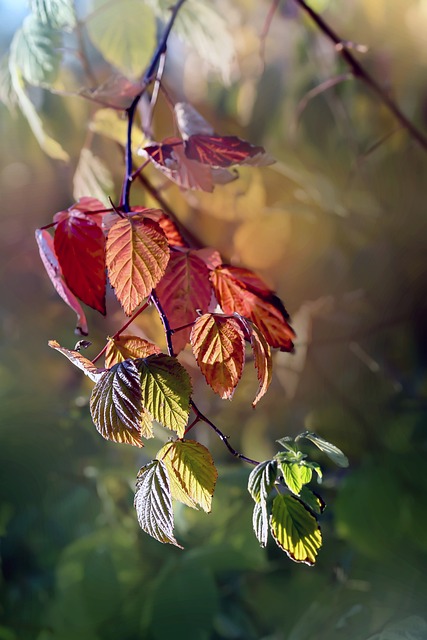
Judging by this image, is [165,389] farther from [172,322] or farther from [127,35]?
[127,35]

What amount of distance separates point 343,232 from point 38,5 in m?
0.21

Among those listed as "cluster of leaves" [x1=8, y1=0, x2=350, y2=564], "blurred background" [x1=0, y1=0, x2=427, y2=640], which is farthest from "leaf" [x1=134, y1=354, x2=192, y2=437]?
"blurred background" [x1=0, y1=0, x2=427, y2=640]

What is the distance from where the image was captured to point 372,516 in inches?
14.5

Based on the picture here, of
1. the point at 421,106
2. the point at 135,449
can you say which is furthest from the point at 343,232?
the point at 135,449

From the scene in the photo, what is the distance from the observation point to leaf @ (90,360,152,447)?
0.21 metres

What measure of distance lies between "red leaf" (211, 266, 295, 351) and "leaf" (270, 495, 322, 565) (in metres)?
0.07

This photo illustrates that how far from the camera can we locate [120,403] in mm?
208

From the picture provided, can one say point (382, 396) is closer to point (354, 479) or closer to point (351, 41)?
point (354, 479)

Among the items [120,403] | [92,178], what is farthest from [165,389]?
[92,178]

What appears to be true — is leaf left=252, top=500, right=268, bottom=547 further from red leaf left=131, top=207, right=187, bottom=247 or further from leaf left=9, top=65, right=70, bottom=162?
leaf left=9, top=65, right=70, bottom=162

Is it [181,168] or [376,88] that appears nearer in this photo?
[181,168]

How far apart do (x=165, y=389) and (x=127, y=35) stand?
0.25 meters

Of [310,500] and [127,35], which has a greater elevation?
[127,35]

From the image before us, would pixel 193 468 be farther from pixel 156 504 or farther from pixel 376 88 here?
pixel 376 88
